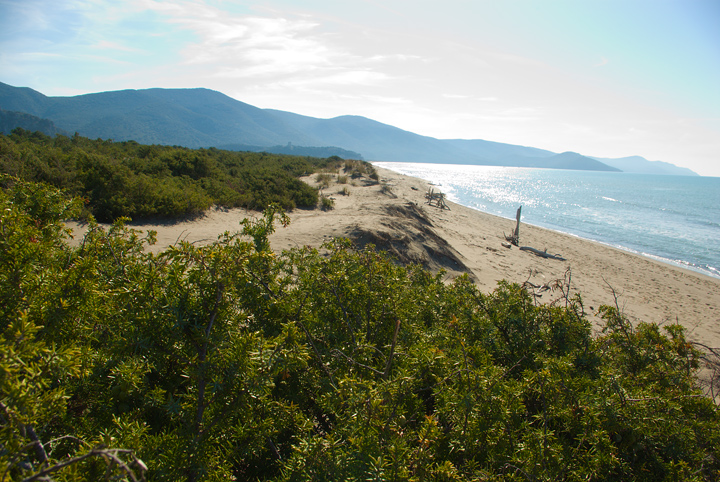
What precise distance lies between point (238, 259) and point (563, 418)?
2.51m

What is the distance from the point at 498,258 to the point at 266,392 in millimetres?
13891

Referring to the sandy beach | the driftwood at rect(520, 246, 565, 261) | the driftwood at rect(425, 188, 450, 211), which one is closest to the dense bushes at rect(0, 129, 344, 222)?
the sandy beach

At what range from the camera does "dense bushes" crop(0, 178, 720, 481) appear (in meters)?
1.62

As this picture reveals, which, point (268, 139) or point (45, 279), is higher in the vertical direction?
point (268, 139)

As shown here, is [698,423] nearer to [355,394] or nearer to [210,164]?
[355,394]

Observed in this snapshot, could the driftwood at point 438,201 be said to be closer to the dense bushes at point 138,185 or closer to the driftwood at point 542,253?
the driftwood at point 542,253

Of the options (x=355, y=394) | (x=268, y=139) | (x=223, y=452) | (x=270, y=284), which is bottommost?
(x=223, y=452)

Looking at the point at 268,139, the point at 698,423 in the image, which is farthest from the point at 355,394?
the point at 268,139

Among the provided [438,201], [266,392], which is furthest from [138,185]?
[438,201]

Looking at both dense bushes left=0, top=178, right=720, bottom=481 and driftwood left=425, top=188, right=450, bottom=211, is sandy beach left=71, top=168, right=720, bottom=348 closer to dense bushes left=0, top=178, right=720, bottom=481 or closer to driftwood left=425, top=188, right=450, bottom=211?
driftwood left=425, top=188, right=450, bottom=211

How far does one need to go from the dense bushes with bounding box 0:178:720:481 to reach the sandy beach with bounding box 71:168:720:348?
4859 mm

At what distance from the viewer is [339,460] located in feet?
5.59

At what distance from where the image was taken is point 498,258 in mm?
14125

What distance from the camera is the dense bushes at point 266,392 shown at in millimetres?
1618
